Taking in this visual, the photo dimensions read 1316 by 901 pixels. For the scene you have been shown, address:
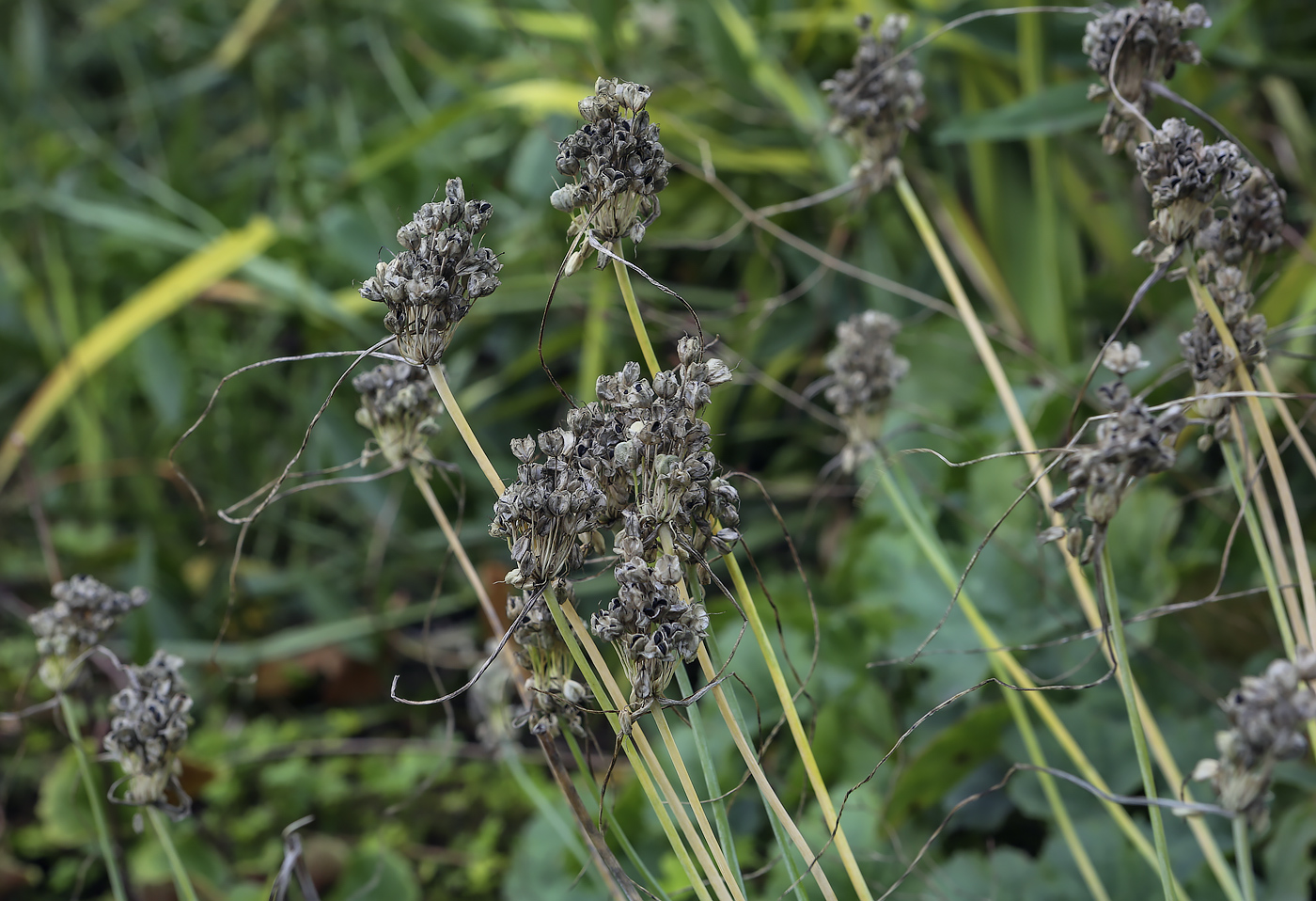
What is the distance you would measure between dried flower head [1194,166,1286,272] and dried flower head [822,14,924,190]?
0.19 m

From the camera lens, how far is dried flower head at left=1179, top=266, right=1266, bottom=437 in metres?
0.43

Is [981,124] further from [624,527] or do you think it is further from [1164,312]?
[624,527]

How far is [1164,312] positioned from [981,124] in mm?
261

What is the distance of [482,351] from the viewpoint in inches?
59.2

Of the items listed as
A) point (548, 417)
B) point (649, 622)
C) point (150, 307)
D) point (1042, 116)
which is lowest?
point (649, 622)

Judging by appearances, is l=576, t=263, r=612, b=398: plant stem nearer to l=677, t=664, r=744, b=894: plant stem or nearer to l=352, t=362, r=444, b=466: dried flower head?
l=352, t=362, r=444, b=466: dried flower head

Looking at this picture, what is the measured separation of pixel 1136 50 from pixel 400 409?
1.26ft

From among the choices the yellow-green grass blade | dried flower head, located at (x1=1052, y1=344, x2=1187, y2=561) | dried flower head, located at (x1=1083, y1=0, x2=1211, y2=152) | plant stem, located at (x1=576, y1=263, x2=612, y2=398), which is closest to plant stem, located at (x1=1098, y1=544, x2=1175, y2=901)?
dried flower head, located at (x1=1052, y1=344, x2=1187, y2=561)

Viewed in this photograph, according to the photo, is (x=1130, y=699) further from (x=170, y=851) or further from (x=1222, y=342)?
(x=170, y=851)

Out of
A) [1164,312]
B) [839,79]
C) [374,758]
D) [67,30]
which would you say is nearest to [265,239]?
[374,758]

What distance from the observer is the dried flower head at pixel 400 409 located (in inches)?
19.4

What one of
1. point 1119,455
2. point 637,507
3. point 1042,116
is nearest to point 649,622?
point 637,507

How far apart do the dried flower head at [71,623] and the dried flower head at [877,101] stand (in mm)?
463

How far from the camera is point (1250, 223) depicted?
47 centimetres
